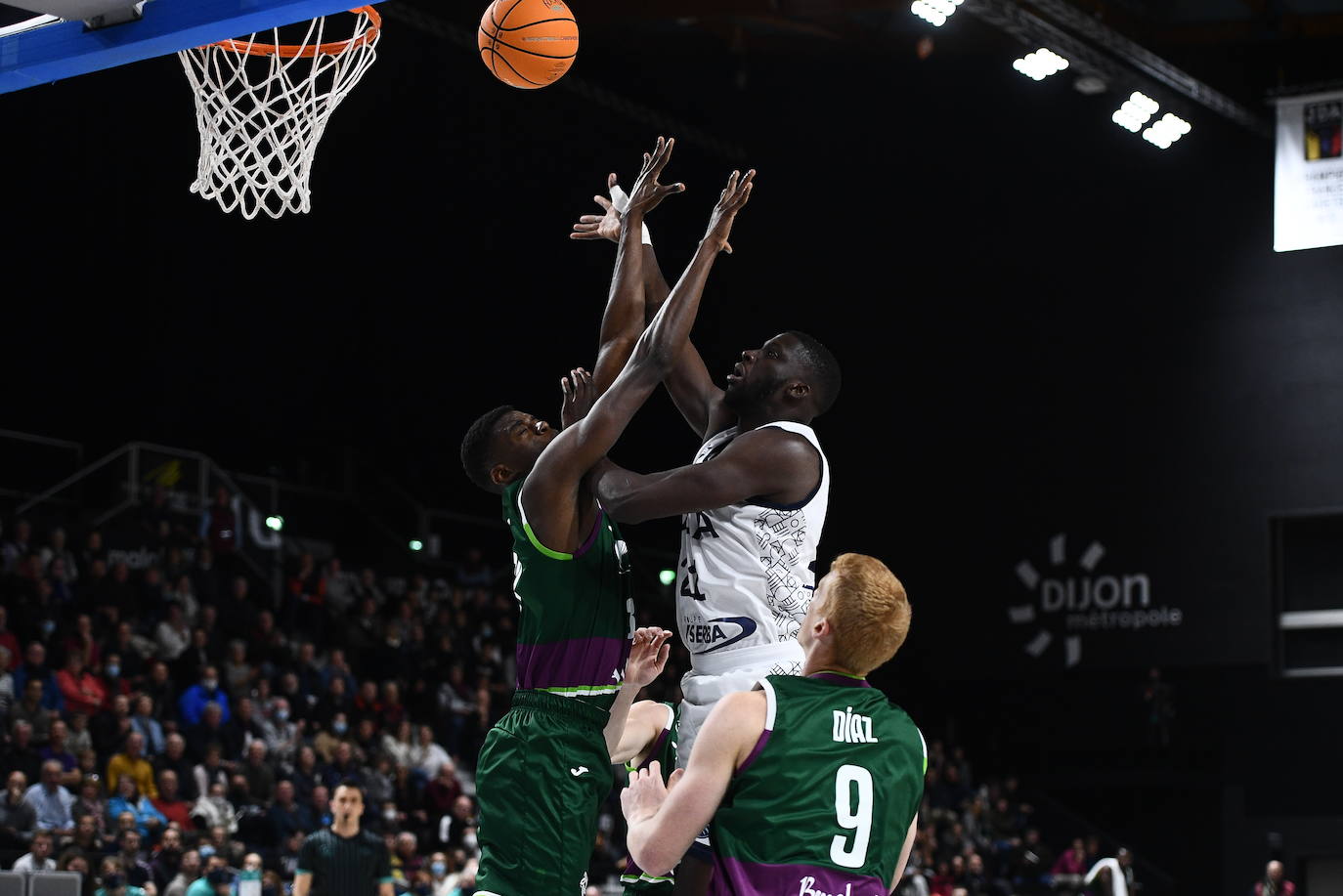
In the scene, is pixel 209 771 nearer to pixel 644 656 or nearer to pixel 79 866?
pixel 79 866

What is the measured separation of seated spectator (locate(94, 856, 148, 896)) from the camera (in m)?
10.3

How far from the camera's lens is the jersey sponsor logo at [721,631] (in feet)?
14.6

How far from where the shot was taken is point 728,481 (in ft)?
14.1

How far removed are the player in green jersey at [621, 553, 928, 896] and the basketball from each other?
3.13 m

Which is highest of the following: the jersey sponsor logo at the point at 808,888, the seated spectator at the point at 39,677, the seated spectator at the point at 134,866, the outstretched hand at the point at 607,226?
the outstretched hand at the point at 607,226

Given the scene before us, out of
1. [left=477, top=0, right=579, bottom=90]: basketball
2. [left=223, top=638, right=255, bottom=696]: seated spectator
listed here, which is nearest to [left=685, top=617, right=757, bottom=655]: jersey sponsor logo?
[left=477, top=0, right=579, bottom=90]: basketball

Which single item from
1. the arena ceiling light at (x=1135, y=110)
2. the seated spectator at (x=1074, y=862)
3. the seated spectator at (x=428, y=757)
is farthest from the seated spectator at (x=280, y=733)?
the arena ceiling light at (x=1135, y=110)

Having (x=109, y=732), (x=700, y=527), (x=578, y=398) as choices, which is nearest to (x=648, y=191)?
(x=578, y=398)

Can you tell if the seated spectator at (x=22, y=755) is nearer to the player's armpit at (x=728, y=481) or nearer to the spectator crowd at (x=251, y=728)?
the spectator crowd at (x=251, y=728)

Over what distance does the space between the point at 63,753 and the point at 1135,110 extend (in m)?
12.7

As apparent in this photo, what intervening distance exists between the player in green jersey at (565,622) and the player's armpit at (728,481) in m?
0.17

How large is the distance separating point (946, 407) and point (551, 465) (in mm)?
16905

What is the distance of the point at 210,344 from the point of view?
20.4 m

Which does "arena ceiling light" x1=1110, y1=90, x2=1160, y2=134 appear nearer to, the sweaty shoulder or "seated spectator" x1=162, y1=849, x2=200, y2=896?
"seated spectator" x1=162, y1=849, x2=200, y2=896
